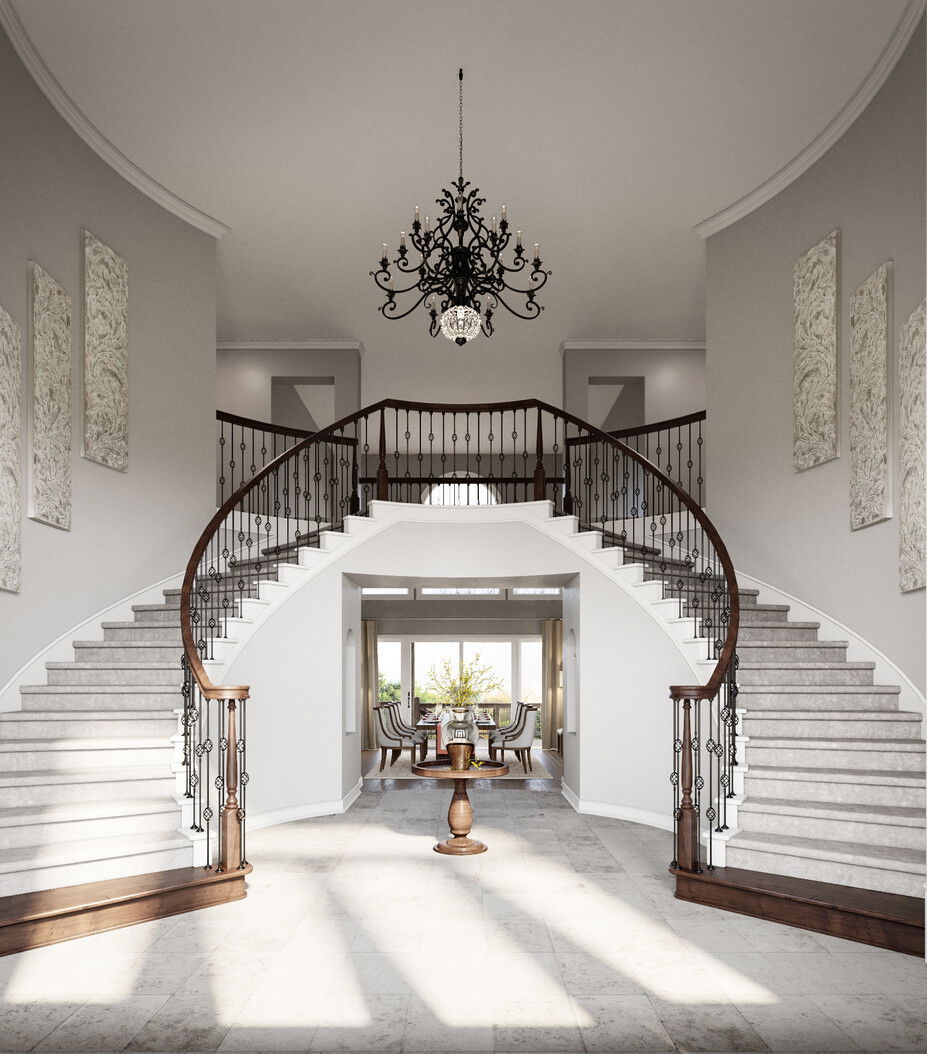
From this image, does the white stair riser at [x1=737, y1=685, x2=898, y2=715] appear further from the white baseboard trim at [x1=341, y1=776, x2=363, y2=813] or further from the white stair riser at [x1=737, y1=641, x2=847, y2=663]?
the white baseboard trim at [x1=341, y1=776, x2=363, y2=813]

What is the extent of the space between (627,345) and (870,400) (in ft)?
19.9

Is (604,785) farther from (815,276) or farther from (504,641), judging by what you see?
(504,641)

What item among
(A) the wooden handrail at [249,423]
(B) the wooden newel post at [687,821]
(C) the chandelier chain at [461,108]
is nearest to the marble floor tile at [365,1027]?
(B) the wooden newel post at [687,821]

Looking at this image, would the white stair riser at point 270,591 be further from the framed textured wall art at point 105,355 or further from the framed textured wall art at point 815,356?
the framed textured wall art at point 815,356

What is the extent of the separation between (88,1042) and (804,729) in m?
4.44

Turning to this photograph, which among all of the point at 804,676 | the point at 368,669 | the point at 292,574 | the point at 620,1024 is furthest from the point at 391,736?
the point at 620,1024

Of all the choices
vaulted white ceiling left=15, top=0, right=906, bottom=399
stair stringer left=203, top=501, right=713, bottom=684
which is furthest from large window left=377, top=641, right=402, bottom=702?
stair stringer left=203, top=501, right=713, bottom=684

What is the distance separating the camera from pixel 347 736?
8.52m

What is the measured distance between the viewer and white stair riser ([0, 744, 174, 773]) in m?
5.54

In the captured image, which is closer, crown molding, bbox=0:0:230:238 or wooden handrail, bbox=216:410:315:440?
crown molding, bbox=0:0:230:238

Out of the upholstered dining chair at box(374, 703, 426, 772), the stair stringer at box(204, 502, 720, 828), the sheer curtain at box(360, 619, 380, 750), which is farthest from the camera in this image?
the sheer curtain at box(360, 619, 380, 750)

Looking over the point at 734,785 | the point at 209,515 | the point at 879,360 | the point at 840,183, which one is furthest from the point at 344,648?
the point at 840,183

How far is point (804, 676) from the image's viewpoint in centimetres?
660

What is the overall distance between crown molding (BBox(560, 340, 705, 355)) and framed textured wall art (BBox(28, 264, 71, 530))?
6.92 m
